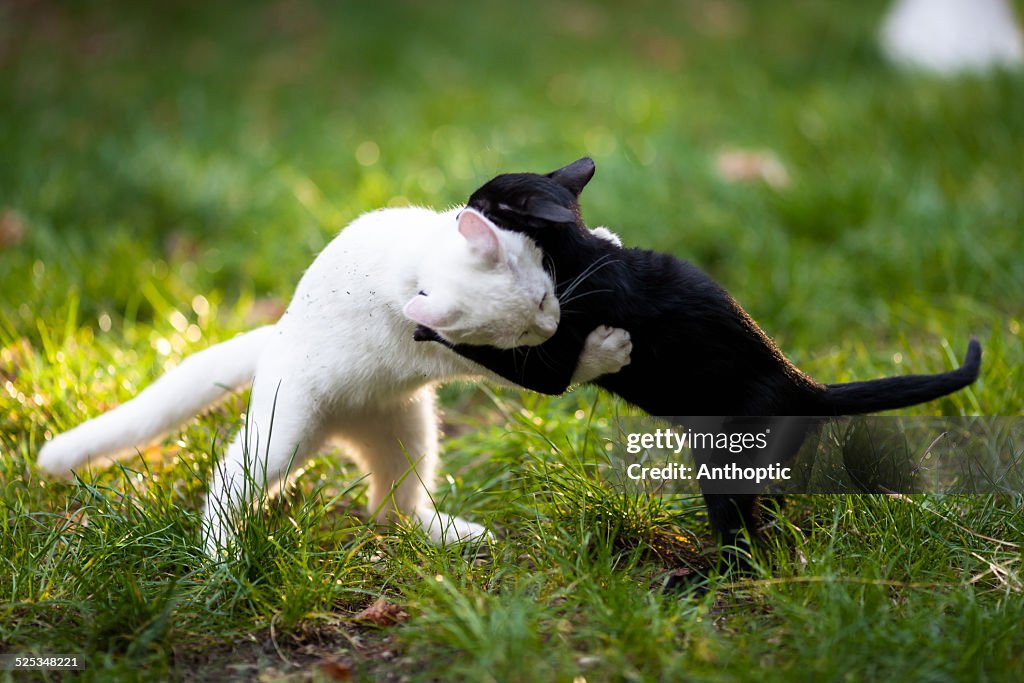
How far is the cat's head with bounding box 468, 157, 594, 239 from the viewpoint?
6.97 ft

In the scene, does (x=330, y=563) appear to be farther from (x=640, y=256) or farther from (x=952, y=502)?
(x=952, y=502)

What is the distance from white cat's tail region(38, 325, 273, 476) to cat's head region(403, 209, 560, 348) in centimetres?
78

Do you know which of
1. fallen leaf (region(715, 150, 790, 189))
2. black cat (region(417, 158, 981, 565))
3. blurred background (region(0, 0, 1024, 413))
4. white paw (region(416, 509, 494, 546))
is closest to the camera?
black cat (region(417, 158, 981, 565))

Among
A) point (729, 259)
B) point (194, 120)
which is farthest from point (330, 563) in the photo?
point (194, 120)

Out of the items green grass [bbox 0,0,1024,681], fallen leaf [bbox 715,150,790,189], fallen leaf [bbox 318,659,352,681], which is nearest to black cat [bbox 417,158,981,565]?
green grass [bbox 0,0,1024,681]

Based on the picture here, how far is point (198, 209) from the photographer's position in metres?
4.93

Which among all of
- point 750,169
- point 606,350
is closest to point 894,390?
point 606,350

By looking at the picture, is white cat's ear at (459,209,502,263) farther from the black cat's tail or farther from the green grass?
the black cat's tail

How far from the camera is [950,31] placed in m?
7.36

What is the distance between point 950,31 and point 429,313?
6712 mm

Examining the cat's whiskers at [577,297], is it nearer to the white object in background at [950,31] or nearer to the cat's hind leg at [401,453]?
the cat's hind leg at [401,453]

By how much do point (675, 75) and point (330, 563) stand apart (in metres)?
5.75

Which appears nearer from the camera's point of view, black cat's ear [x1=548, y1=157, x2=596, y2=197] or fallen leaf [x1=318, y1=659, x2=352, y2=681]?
fallen leaf [x1=318, y1=659, x2=352, y2=681]

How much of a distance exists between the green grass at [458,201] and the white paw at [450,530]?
6cm
